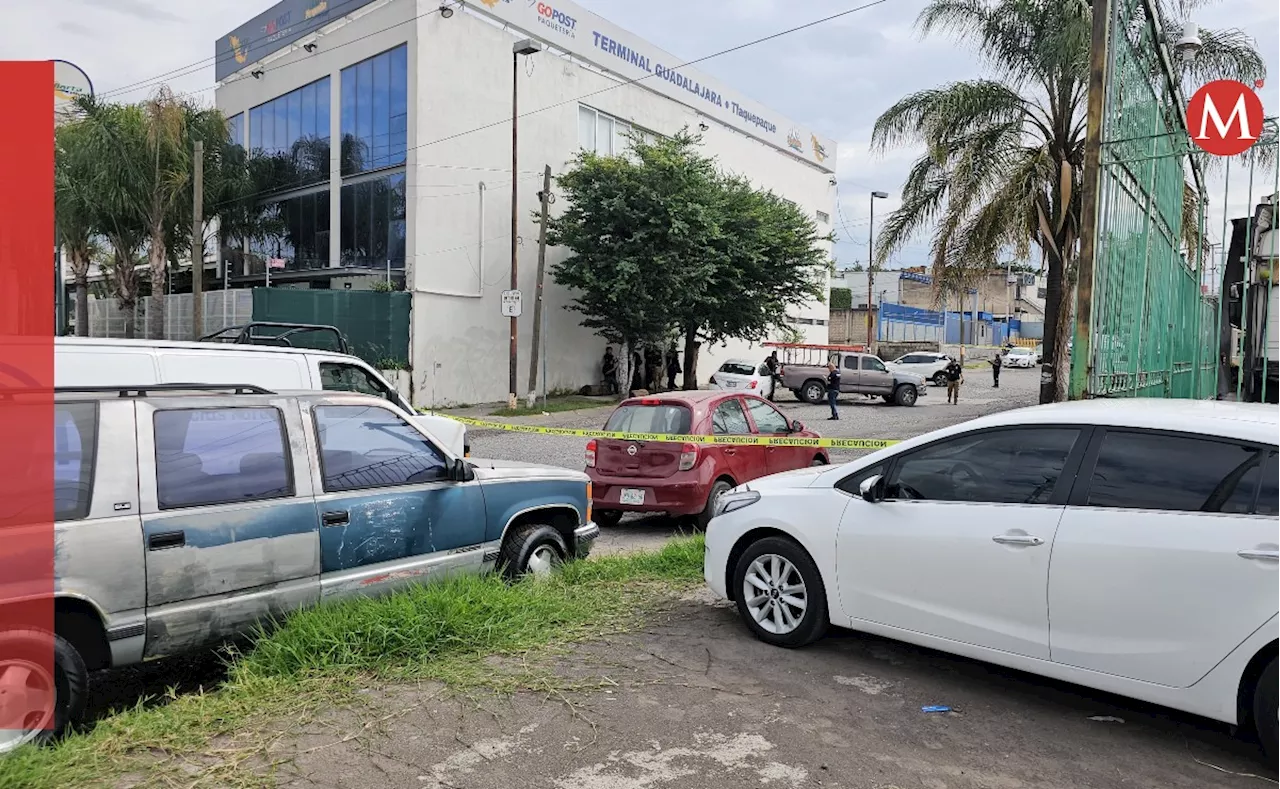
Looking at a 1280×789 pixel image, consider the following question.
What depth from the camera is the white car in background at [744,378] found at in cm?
2747

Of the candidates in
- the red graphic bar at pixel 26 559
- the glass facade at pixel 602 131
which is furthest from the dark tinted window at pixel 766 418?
the glass facade at pixel 602 131

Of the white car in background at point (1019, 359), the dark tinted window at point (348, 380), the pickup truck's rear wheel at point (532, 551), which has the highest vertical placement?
the white car in background at point (1019, 359)

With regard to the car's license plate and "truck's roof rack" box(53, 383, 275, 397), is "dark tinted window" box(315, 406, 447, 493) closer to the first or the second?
"truck's roof rack" box(53, 383, 275, 397)

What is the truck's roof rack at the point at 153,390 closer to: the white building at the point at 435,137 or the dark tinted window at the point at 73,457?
the dark tinted window at the point at 73,457

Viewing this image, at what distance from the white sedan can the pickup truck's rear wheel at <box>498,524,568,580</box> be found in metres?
1.55

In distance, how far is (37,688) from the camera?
3643 millimetres

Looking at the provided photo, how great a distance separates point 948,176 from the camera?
17.9 meters

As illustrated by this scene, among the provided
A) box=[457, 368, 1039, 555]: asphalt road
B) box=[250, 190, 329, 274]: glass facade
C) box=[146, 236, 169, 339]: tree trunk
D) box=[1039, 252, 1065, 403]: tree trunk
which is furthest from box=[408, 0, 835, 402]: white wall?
box=[1039, 252, 1065, 403]: tree trunk

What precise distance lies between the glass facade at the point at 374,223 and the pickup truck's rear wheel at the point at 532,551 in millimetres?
20556

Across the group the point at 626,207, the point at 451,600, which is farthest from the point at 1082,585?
the point at 626,207

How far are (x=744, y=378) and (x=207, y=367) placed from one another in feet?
70.1

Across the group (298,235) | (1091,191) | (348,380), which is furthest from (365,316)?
(1091,191)

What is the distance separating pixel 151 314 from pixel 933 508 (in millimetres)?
30562

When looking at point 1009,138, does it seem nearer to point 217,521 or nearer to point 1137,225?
point 1137,225
